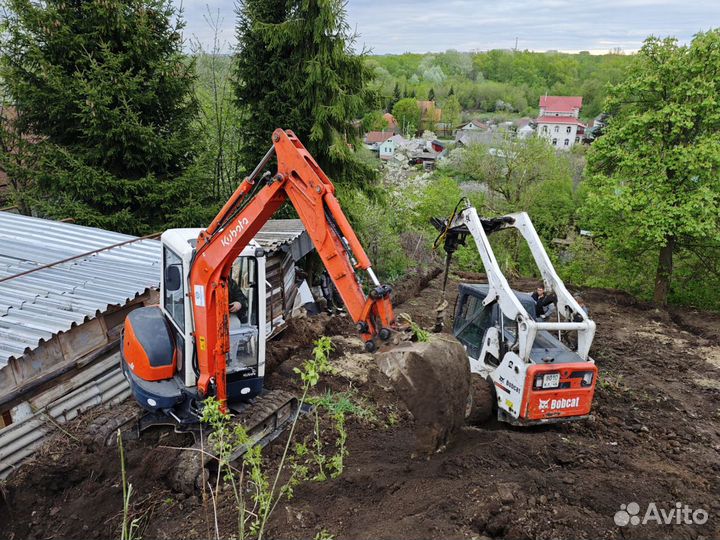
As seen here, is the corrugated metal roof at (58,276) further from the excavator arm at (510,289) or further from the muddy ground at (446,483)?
the excavator arm at (510,289)

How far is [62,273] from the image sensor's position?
943cm

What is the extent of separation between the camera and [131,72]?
43.0 feet

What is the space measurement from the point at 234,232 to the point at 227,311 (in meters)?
1.03

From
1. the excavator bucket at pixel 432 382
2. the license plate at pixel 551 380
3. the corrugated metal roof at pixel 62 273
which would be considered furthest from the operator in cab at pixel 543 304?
the corrugated metal roof at pixel 62 273

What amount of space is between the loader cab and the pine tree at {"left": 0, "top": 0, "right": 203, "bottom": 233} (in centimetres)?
739

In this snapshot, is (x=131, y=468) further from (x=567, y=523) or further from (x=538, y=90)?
(x=538, y=90)

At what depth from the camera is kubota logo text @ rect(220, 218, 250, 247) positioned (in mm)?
5771

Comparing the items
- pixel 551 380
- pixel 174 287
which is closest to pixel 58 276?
pixel 174 287

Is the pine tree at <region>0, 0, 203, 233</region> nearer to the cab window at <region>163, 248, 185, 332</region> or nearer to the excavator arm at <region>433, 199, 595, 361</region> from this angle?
the cab window at <region>163, 248, 185, 332</region>

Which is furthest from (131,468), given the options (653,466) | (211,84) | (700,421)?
(211,84)

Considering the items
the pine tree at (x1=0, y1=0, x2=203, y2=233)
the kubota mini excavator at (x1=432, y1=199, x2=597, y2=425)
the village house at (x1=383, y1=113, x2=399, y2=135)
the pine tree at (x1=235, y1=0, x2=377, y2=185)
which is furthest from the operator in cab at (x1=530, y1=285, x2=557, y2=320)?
the village house at (x1=383, y1=113, x2=399, y2=135)

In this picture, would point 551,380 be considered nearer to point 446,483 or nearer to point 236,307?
point 446,483

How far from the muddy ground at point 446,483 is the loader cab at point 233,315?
3.40ft

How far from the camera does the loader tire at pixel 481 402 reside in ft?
23.7
